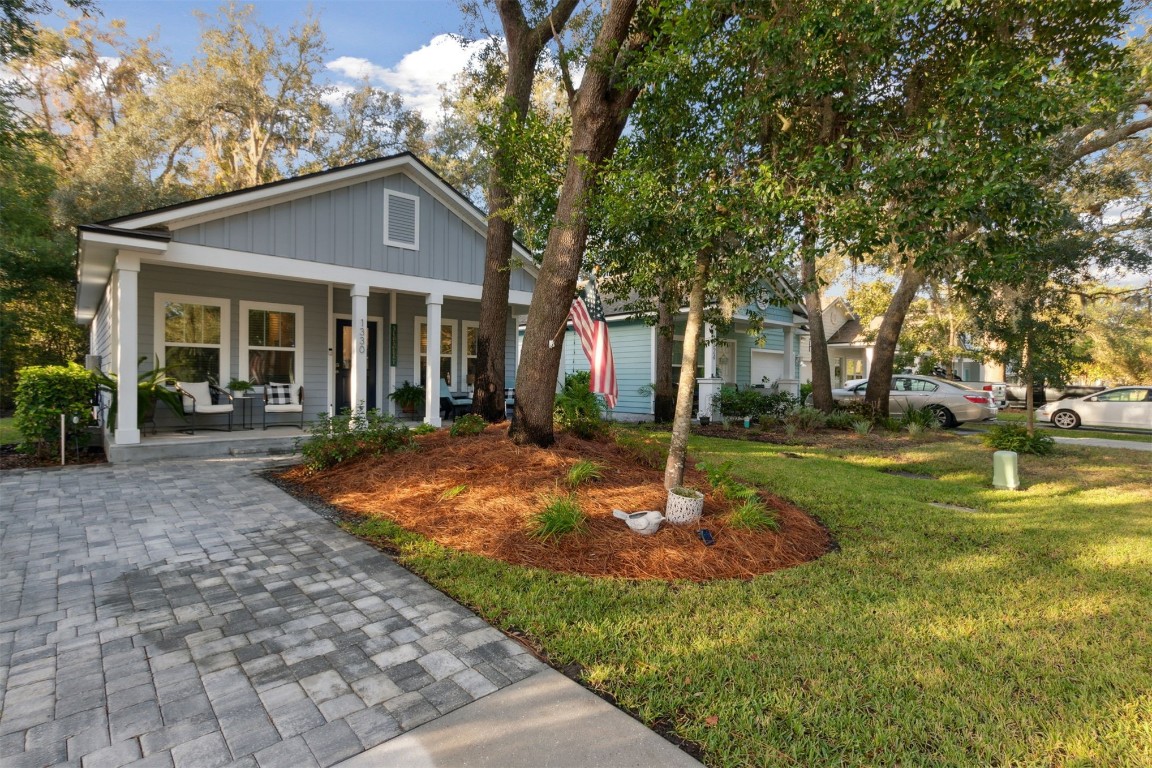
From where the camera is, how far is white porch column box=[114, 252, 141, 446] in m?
7.05

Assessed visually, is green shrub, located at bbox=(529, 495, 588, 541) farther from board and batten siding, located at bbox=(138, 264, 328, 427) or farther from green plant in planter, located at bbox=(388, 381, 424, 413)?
board and batten siding, located at bbox=(138, 264, 328, 427)

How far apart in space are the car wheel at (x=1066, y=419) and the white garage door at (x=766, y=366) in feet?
24.0

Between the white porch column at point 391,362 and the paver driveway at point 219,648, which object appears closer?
the paver driveway at point 219,648

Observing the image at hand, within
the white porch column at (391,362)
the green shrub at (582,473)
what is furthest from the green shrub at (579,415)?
the white porch column at (391,362)

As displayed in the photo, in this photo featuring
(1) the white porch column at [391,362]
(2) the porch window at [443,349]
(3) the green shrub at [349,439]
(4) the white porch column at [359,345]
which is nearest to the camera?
(3) the green shrub at [349,439]

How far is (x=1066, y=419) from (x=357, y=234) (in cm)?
1873

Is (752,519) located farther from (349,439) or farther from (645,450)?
(349,439)

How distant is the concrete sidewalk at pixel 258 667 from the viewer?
6.35ft

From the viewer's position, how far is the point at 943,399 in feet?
46.0

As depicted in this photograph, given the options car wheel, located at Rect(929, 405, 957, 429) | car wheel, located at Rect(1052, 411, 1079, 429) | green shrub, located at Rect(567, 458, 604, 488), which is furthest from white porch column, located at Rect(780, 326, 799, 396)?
green shrub, located at Rect(567, 458, 604, 488)

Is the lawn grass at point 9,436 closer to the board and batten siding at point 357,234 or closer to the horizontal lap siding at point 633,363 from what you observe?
the board and batten siding at point 357,234

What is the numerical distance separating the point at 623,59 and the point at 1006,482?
653 centimetres

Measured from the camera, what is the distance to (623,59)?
5.04m

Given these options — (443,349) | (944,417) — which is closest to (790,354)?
(944,417)
